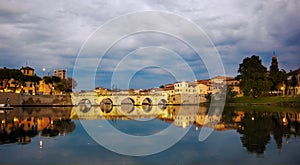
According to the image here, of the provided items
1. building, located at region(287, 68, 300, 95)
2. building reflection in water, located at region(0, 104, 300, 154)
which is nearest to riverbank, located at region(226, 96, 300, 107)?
building, located at region(287, 68, 300, 95)

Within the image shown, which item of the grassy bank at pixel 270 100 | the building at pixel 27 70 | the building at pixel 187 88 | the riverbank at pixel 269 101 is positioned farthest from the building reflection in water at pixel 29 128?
the building at pixel 187 88

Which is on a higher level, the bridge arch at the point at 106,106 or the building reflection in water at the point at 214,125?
the building reflection in water at the point at 214,125

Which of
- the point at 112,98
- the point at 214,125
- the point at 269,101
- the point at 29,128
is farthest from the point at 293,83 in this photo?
the point at 29,128

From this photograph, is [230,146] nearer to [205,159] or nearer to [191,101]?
[205,159]

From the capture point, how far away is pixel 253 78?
58562 mm

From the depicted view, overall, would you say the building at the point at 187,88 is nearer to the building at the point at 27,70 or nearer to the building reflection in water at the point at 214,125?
the building at the point at 27,70

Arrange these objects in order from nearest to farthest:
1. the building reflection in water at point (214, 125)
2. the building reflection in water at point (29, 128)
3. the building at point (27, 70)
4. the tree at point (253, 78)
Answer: the building reflection in water at point (214, 125) → the building reflection in water at point (29, 128) → the tree at point (253, 78) → the building at point (27, 70)

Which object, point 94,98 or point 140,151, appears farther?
point 94,98

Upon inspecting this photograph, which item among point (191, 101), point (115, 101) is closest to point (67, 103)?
point (115, 101)

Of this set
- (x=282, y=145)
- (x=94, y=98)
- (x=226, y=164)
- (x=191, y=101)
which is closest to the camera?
(x=226, y=164)

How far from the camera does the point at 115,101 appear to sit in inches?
2921

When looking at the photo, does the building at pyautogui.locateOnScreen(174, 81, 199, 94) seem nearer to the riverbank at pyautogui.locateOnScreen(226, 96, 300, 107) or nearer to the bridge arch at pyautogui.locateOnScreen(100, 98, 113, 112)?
the bridge arch at pyautogui.locateOnScreen(100, 98, 113, 112)

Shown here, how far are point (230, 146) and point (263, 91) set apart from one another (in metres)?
49.4

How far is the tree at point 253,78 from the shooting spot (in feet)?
189
